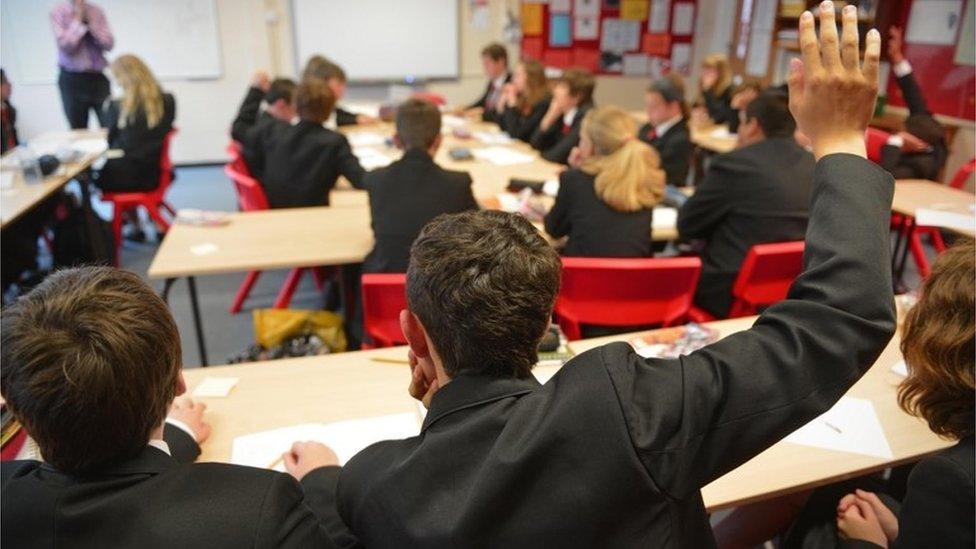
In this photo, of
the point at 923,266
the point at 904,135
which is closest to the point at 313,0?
the point at 904,135

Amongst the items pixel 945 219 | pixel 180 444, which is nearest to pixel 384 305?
pixel 180 444

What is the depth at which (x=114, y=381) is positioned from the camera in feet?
2.70

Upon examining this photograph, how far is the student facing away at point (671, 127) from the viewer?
3992 millimetres

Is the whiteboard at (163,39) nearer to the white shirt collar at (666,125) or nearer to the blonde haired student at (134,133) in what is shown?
the blonde haired student at (134,133)

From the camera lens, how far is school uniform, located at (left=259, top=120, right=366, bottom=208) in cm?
354

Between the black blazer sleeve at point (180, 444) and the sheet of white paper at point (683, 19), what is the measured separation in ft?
25.2

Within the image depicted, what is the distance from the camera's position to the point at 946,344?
1093mm

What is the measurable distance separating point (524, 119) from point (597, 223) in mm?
2694

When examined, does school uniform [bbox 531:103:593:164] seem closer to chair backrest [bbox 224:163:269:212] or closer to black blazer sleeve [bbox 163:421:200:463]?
chair backrest [bbox 224:163:269:212]

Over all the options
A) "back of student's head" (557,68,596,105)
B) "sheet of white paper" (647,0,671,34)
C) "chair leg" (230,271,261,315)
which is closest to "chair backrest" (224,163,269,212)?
"chair leg" (230,271,261,315)

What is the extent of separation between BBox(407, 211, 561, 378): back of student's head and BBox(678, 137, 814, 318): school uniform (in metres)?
2.00

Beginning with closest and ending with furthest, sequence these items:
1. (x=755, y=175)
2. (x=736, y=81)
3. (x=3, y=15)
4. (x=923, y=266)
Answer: (x=3, y=15) < (x=755, y=175) < (x=923, y=266) < (x=736, y=81)

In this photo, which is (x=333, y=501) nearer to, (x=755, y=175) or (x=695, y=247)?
(x=755, y=175)

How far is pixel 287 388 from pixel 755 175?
1.96 metres
